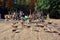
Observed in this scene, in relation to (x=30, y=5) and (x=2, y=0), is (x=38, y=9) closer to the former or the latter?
(x=30, y=5)

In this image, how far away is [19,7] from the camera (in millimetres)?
31484

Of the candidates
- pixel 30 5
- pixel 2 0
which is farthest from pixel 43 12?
pixel 2 0

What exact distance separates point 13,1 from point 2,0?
2125mm

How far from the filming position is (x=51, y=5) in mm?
27047

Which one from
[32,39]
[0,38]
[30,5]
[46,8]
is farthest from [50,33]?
[30,5]

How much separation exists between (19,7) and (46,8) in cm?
559

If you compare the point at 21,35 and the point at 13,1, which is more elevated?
the point at 13,1

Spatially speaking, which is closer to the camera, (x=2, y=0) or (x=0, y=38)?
(x=0, y=38)

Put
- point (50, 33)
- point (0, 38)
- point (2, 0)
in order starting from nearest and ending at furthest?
1. point (0, 38)
2. point (50, 33)
3. point (2, 0)

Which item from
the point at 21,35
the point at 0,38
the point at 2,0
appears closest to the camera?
the point at 0,38

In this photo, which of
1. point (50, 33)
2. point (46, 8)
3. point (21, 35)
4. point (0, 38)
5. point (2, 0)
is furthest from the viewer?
point (2, 0)

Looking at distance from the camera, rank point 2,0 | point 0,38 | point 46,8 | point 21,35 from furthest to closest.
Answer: point 2,0
point 46,8
point 21,35
point 0,38

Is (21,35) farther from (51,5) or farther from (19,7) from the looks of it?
(19,7)

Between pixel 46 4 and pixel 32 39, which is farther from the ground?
pixel 46 4
